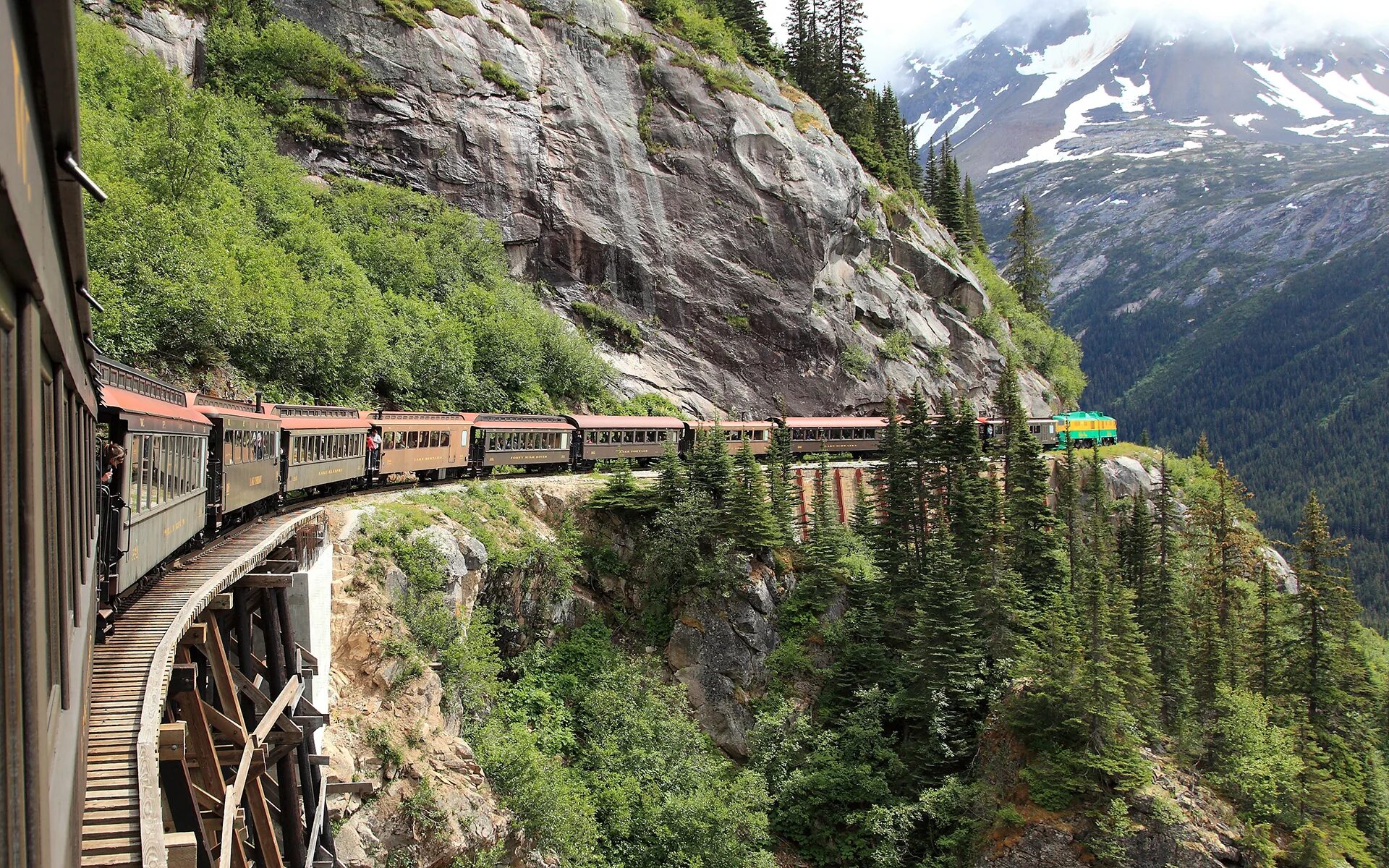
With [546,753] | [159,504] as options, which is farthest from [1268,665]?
[159,504]

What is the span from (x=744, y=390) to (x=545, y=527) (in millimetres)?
25847

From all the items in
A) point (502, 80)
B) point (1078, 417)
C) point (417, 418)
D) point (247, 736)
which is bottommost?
point (247, 736)

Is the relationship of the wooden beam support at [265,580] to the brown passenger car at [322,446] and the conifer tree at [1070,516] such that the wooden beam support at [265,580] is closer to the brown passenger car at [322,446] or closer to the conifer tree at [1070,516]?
the brown passenger car at [322,446]

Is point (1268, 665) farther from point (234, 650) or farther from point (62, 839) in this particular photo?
point (62, 839)

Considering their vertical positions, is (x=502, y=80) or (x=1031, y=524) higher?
(x=502, y=80)

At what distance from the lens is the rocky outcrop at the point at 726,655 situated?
→ 3350 cm

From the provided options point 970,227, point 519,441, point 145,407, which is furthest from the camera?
point 970,227

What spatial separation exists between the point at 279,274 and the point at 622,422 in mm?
16277

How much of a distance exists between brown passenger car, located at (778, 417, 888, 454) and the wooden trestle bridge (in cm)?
3444

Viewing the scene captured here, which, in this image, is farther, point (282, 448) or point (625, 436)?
point (625, 436)

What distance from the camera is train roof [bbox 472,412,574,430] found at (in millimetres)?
33969

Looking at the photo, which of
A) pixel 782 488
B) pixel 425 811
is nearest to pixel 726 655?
pixel 782 488

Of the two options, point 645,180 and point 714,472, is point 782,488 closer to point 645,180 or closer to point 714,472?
point 714,472

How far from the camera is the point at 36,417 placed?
10.4 ft
